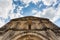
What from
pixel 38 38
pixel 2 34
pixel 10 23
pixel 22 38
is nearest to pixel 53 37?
pixel 38 38

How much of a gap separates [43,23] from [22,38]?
7.59 m

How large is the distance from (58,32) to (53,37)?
→ 329 cm

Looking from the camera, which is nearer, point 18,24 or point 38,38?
point 38,38

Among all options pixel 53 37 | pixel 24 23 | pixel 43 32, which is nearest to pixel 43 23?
pixel 24 23

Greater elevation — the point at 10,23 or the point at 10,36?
the point at 10,23

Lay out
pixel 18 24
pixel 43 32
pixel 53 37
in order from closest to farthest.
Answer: pixel 53 37 < pixel 43 32 < pixel 18 24

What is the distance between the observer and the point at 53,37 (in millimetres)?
28062

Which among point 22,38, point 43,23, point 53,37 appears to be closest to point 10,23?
point 43,23

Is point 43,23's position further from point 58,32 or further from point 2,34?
point 2,34

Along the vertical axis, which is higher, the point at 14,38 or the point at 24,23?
the point at 24,23

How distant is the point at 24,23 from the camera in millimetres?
36094

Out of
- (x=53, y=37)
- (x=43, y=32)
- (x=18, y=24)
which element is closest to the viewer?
(x=53, y=37)

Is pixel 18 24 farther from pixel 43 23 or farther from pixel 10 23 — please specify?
pixel 43 23

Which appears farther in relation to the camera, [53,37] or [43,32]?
[43,32]
